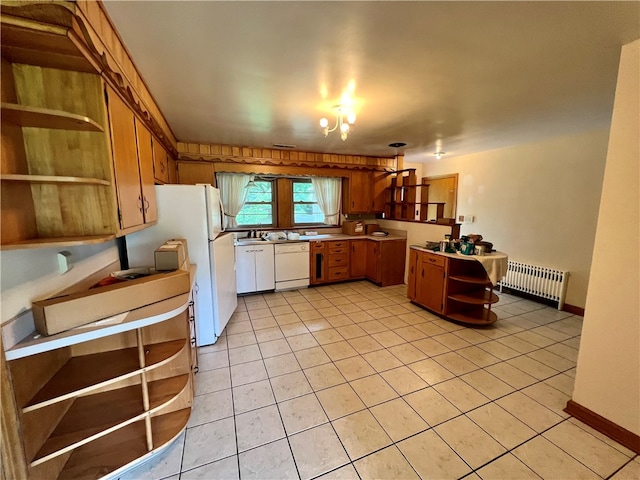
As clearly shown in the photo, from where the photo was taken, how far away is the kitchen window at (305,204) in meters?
4.91

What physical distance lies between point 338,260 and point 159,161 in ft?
10.0

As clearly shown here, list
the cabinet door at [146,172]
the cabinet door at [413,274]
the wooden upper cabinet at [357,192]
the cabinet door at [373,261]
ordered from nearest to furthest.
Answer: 1. the cabinet door at [146,172]
2. the cabinet door at [413,274]
3. the cabinet door at [373,261]
4. the wooden upper cabinet at [357,192]

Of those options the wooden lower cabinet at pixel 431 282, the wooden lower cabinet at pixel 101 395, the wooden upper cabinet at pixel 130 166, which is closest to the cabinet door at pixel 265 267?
the wooden upper cabinet at pixel 130 166

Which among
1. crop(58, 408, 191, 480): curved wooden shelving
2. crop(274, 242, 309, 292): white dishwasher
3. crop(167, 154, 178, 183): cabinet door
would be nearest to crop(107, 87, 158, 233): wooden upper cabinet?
crop(58, 408, 191, 480): curved wooden shelving

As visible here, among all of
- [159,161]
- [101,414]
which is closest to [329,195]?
[159,161]

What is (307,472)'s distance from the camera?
4.76ft

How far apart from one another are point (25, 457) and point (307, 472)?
4.21 feet

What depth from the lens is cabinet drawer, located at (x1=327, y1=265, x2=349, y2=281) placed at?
4.65m

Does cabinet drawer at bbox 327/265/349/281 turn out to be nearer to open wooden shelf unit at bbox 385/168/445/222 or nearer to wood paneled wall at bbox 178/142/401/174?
open wooden shelf unit at bbox 385/168/445/222

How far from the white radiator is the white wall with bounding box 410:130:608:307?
0.10 metres

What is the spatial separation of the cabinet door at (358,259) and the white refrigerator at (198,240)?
2.50 meters

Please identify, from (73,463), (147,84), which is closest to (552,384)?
(73,463)

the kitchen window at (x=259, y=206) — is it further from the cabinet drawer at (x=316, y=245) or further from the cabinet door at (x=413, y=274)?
the cabinet door at (x=413, y=274)

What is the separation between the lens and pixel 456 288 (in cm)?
329
